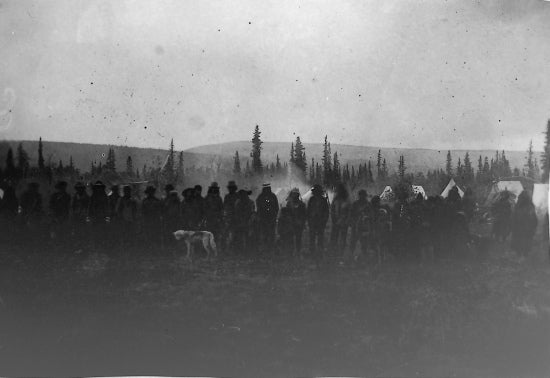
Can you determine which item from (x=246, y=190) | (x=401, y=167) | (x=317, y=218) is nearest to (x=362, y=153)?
(x=401, y=167)

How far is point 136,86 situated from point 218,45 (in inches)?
34.4

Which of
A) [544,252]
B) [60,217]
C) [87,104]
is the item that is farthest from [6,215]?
[544,252]

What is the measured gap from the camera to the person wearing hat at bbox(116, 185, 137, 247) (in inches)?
Result: 186

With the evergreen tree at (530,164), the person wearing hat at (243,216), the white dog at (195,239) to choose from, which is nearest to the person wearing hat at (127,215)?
the white dog at (195,239)

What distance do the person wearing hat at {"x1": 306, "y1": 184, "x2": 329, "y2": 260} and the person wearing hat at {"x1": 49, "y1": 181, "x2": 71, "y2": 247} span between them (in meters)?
2.25

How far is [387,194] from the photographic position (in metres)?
5.06

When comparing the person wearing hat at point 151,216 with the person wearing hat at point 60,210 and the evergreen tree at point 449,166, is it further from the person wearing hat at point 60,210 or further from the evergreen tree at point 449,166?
the evergreen tree at point 449,166

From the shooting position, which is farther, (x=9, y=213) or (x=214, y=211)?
(x=214, y=211)

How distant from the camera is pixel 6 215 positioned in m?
4.58

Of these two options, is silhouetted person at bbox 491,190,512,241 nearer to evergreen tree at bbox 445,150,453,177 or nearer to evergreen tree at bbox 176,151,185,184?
evergreen tree at bbox 445,150,453,177

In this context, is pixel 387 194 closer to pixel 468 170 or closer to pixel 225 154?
pixel 468 170

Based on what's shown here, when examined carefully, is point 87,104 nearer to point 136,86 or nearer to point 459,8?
point 136,86

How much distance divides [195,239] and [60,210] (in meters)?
1.27

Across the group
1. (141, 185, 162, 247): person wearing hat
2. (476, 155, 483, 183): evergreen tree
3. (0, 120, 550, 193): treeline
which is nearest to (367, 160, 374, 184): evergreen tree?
(0, 120, 550, 193): treeline
